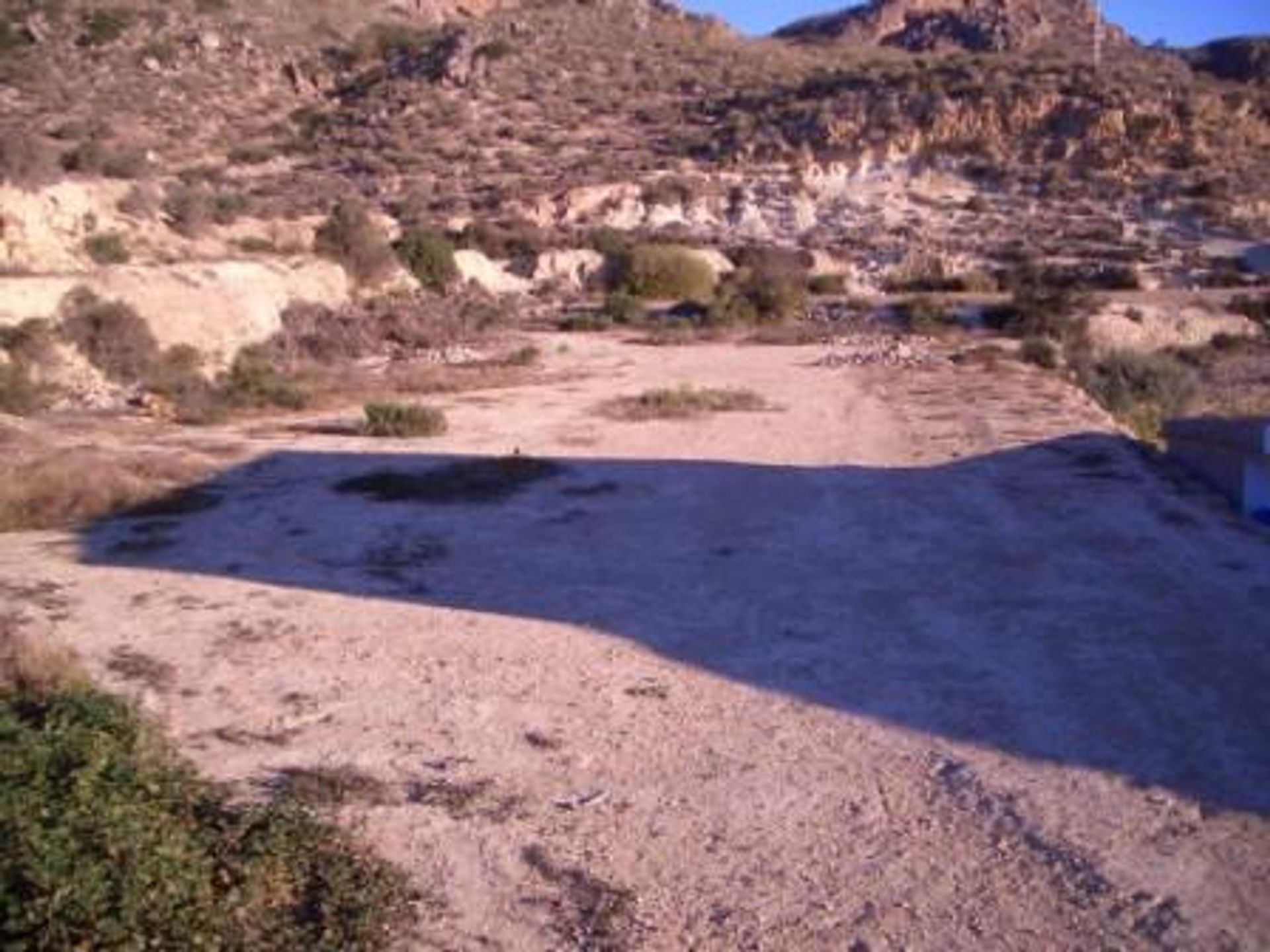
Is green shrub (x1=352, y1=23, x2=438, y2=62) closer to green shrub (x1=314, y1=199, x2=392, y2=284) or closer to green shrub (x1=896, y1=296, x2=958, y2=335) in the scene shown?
green shrub (x1=314, y1=199, x2=392, y2=284)

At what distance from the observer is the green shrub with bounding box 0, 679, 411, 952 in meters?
5.13

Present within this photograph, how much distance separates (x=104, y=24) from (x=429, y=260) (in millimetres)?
32325

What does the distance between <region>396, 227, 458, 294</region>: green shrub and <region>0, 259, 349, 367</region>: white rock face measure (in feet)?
23.6

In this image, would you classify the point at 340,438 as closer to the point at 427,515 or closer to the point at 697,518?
the point at 427,515

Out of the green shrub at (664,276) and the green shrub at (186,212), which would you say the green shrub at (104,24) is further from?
the green shrub at (664,276)

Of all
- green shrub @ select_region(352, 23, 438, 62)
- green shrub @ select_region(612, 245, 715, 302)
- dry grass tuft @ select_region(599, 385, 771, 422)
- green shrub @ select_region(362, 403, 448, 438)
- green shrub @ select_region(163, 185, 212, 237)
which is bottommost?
dry grass tuft @ select_region(599, 385, 771, 422)

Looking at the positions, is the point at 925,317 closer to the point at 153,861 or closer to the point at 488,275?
the point at 488,275

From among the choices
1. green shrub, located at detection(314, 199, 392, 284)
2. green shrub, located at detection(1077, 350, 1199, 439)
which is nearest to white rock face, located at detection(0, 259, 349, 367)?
green shrub, located at detection(314, 199, 392, 284)

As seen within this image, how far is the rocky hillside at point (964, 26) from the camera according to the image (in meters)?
84.4

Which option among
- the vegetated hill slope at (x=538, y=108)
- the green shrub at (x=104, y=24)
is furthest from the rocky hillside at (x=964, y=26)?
the green shrub at (x=104, y=24)

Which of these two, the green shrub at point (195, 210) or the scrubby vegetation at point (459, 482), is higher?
the green shrub at point (195, 210)

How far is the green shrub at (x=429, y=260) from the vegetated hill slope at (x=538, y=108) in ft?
Result: 15.2

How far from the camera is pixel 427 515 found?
13.6 meters

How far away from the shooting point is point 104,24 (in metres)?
60.9
